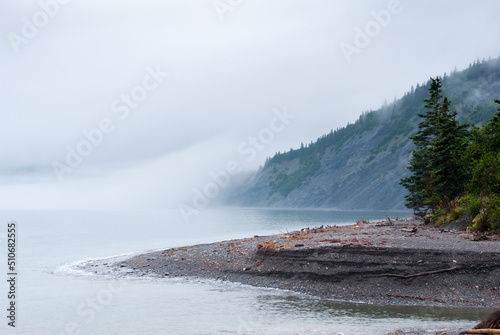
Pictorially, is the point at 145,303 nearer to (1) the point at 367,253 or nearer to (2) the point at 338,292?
(2) the point at 338,292

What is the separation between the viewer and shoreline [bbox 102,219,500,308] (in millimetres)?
23609

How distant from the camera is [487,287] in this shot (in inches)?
915

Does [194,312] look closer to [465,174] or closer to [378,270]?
[378,270]

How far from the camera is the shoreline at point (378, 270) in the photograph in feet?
77.5

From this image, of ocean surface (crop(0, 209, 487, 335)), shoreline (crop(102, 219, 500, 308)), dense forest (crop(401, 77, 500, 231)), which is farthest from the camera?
dense forest (crop(401, 77, 500, 231))

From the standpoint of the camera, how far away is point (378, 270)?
26109mm

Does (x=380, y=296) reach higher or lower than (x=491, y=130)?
lower

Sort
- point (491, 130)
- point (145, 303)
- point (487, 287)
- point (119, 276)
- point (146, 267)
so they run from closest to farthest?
point (487, 287)
point (145, 303)
point (119, 276)
point (146, 267)
point (491, 130)

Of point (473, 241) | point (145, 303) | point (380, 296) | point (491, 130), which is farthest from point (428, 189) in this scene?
point (145, 303)

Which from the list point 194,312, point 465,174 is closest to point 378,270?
point 194,312

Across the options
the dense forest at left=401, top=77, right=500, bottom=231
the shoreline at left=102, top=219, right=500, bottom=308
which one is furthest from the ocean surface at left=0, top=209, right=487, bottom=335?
the dense forest at left=401, top=77, right=500, bottom=231

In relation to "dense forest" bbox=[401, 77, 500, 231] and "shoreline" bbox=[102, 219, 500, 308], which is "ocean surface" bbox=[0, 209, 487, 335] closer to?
"shoreline" bbox=[102, 219, 500, 308]

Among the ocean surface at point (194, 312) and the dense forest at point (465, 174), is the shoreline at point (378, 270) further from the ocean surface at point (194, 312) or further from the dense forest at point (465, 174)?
the dense forest at point (465, 174)

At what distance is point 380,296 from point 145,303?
13860 millimetres
